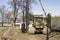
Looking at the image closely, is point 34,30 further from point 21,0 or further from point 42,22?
point 21,0

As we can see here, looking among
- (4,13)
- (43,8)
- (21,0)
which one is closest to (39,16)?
(43,8)

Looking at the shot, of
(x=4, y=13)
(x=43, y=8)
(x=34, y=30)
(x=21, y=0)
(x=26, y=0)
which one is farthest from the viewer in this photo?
(x=4, y=13)

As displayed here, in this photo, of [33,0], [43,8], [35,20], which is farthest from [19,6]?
[43,8]

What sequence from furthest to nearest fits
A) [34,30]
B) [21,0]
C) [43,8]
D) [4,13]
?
[4,13]
[21,0]
[34,30]
[43,8]

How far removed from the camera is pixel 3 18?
67.2 m

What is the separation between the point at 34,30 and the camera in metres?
17.7

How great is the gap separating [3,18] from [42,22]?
165ft

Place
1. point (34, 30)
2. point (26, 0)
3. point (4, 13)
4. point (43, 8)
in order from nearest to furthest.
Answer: point (43, 8)
point (34, 30)
point (26, 0)
point (4, 13)

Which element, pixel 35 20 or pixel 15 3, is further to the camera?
pixel 15 3

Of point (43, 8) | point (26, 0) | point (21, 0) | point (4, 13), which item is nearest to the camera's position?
point (43, 8)

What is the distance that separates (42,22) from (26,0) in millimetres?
13366

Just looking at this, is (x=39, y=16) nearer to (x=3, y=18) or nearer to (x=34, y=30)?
(x=34, y=30)

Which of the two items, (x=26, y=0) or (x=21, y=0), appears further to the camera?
(x=21, y=0)

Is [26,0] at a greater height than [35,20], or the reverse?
[26,0]
